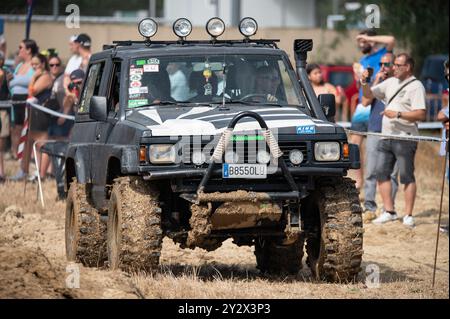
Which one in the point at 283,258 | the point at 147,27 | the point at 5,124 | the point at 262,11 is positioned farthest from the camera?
the point at 262,11

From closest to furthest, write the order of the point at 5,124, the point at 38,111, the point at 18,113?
1. the point at 38,111
2. the point at 18,113
3. the point at 5,124

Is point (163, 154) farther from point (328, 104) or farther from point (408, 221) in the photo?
point (408, 221)

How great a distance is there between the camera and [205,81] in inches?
432

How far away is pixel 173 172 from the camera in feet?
31.9

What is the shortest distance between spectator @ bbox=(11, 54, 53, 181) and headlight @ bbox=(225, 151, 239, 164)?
27.9ft

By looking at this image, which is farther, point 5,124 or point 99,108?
point 5,124

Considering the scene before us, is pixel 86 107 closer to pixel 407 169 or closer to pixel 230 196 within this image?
pixel 230 196

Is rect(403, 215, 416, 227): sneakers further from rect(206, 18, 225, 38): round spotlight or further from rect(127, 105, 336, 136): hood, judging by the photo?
rect(127, 105, 336, 136): hood

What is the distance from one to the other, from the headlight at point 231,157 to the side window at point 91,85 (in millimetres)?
2422

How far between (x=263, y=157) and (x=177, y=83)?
1483 millimetres

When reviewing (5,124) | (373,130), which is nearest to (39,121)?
(5,124)

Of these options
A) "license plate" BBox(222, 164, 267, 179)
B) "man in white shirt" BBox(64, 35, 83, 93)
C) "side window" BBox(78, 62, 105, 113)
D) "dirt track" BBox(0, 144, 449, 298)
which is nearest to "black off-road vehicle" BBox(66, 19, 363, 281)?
"license plate" BBox(222, 164, 267, 179)

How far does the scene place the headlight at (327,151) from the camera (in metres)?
10.0

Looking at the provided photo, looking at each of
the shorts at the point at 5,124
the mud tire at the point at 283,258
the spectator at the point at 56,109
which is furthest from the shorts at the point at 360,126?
the shorts at the point at 5,124
